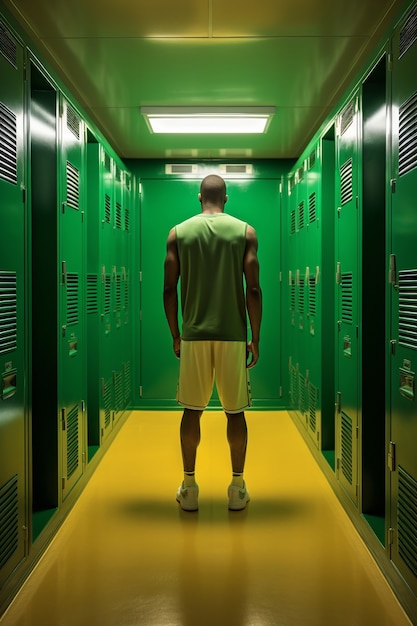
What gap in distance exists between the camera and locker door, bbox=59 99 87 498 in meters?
3.09

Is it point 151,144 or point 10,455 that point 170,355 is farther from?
point 10,455

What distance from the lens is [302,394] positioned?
4.90 meters

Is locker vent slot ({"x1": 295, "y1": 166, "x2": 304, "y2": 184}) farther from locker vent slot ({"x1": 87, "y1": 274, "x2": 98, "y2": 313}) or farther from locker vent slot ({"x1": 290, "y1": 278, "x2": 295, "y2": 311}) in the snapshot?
locker vent slot ({"x1": 87, "y1": 274, "x2": 98, "y2": 313})

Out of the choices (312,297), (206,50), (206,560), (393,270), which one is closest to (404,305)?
(393,270)

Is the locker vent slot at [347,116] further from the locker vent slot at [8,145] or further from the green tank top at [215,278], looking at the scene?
the locker vent slot at [8,145]

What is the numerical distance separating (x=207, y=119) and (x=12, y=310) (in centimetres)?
270

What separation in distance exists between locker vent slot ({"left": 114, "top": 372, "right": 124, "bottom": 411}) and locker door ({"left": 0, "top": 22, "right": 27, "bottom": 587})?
8.22ft

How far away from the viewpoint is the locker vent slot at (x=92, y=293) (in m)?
4.07

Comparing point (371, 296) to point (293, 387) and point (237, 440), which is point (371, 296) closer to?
point (237, 440)

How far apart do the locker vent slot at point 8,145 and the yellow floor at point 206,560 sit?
66.4 inches

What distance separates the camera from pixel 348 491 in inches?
126

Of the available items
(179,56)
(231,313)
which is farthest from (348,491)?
(179,56)

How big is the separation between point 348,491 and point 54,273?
6.74 feet

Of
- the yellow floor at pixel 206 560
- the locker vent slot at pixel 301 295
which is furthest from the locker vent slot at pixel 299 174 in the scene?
the yellow floor at pixel 206 560
